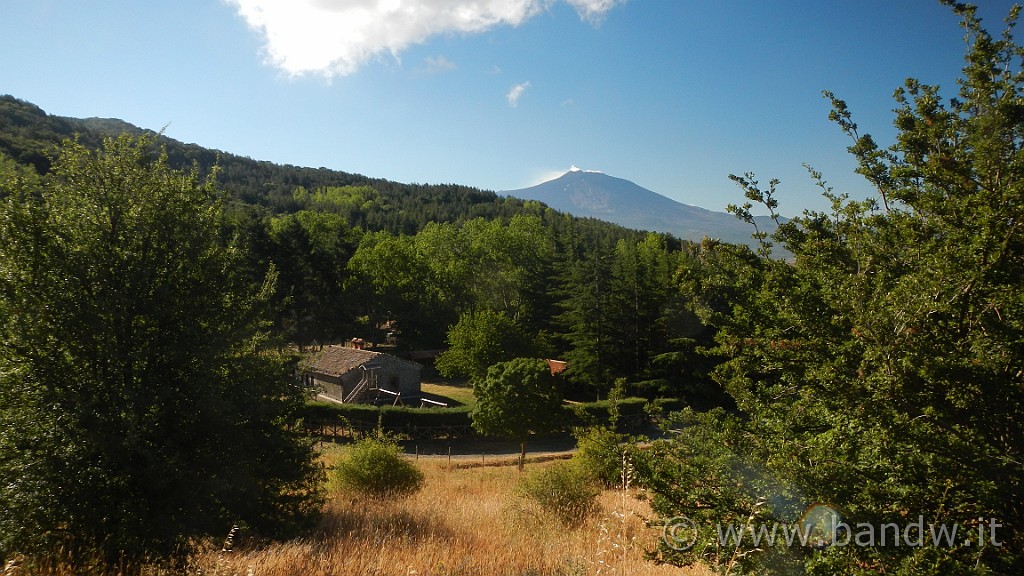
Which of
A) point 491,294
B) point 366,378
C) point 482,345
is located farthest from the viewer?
point 491,294

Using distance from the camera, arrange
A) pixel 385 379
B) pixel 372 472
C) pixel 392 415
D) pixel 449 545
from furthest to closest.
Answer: pixel 385 379 → pixel 392 415 → pixel 372 472 → pixel 449 545

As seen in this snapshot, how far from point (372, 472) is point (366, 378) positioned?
71.6 feet

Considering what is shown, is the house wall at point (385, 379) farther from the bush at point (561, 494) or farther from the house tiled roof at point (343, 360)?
the bush at point (561, 494)

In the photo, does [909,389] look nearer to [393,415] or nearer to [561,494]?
[561,494]

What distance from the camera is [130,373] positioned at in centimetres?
670

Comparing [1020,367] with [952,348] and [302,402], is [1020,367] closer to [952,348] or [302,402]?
[952,348]

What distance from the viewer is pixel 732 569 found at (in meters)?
4.57

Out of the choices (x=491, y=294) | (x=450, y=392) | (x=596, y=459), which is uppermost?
(x=491, y=294)

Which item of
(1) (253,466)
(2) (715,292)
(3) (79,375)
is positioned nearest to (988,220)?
(2) (715,292)

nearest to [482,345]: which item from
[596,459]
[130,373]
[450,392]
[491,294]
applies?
→ [450,392]
